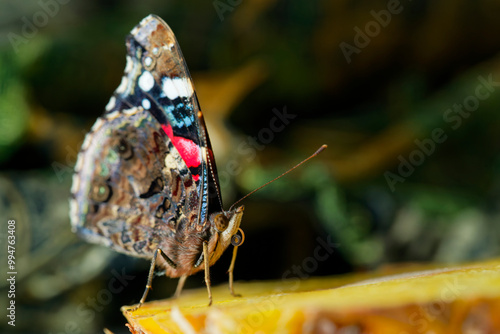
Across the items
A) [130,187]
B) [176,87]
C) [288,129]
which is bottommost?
[288,129]

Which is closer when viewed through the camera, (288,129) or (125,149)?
(125,149)

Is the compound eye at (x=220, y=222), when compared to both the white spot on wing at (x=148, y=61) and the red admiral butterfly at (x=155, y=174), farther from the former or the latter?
the white spot on wing at (x=148, y=61)

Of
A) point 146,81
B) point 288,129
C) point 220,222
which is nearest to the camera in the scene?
point 220,222

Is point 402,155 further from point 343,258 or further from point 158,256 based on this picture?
point 158,256

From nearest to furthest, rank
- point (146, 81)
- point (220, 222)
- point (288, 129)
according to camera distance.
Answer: point (220, 222), point (146, 81), point (288, 129)

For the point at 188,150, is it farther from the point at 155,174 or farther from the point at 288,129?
the point at 288,129

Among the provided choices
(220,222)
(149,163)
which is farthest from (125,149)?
(220,222)
